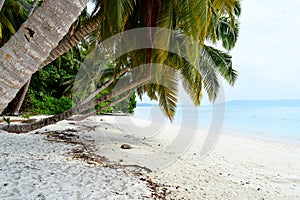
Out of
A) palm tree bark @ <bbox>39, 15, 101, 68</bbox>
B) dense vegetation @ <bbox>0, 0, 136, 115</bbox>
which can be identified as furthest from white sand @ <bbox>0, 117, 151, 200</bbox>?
dense vegetation @ <bbox>0, 0, 136, 115</bbox>

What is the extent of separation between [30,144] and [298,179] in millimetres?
6533

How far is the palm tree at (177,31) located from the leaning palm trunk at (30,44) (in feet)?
7.94

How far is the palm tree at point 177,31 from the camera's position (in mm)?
3760

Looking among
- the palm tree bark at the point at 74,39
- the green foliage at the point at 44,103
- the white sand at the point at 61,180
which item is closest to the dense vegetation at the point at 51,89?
the green foliage at the point at 44,103

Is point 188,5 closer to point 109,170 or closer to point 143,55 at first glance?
point 143,55

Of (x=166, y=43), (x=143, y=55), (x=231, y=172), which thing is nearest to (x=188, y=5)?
(x=166, y=43)

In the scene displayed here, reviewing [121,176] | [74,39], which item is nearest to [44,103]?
[74,39]

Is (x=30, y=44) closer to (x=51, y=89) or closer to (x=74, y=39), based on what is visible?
(x=74, y=39)

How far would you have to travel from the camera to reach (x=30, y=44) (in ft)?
4.14

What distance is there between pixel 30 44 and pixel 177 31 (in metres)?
6.00

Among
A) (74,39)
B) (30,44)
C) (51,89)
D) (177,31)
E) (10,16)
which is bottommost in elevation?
(30,44)

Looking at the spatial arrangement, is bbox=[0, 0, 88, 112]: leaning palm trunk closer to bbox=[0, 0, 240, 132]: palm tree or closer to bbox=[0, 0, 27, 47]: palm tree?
bbox=[0, 0, 240, 132]: palm tree

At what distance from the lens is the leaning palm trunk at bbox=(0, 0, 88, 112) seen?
121cm

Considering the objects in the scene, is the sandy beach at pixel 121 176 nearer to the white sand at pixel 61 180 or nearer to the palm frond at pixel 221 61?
the white sand at pixel 61 180
